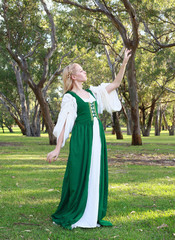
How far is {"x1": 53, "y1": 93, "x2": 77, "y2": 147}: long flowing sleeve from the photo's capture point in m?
4.57

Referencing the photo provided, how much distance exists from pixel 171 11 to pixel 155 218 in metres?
17.0

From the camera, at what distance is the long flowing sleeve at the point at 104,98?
5.04 metres

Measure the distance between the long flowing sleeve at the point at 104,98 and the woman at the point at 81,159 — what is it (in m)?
0.20

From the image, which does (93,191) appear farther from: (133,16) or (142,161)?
(133,16)

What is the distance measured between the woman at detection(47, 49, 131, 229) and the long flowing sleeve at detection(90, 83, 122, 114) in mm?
202

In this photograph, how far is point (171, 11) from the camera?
19.1m

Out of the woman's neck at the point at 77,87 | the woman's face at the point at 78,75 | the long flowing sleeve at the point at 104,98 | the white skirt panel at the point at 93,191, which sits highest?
the woman's face at the point at 78,75

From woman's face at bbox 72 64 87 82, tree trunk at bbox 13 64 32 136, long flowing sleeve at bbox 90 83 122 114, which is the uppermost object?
tree trunk at bbox 13 64 32 136

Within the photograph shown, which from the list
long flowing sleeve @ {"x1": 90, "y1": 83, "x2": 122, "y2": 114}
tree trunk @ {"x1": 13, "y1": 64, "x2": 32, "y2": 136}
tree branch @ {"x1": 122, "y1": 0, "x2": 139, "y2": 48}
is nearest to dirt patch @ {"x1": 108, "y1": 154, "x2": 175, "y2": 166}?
long flowing sleeve @ {"x1": 90, "y1": 83, "x2": 122, "y2": 114}

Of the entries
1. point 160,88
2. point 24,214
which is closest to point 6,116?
point 160,88

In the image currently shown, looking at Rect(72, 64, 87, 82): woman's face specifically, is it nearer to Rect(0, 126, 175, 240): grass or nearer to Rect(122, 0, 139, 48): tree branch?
Rect(0, 126, 175, 240): grass

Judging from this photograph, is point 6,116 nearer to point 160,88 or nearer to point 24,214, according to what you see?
point 160,88

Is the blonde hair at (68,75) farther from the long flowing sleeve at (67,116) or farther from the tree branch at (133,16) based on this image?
the tree branch at (133,16)

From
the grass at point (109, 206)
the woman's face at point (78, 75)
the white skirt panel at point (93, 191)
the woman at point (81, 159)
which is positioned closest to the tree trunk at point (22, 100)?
the grass at point (109, 206)
